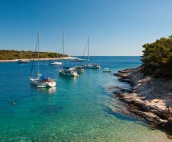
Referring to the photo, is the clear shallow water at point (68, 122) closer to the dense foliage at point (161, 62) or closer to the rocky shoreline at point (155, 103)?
the rocky shoreline at point (155, 103)

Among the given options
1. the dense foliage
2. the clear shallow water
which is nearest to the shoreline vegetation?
the dense foliage

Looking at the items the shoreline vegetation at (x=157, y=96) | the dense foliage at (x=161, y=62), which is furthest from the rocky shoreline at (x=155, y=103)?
the dense foliage at (x=161, y=62)

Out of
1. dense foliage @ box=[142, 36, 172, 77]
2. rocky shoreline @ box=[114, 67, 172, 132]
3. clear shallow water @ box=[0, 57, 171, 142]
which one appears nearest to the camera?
clear shallow water @ box=[0, 57, 171, 142]

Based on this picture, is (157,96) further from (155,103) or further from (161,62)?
(161,62)

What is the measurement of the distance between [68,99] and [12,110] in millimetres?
12985

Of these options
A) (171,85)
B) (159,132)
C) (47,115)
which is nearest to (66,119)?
(47,115)

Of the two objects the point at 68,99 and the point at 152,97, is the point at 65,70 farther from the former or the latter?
the point at 152,97

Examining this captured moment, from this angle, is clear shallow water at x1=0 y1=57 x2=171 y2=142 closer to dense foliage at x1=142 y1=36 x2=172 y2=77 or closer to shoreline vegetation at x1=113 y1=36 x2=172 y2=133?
shoreline vegetation at x1=113 y1=36 x2=172 y2=133

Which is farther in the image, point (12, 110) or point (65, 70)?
point (65, 70)

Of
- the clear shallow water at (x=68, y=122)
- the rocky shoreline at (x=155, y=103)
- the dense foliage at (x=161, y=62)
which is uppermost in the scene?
the dense foliage at (x=161, y=62)

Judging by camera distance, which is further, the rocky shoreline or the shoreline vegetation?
the shoreline vegetation

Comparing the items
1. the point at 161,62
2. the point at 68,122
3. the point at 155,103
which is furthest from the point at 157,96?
the point at 68,122

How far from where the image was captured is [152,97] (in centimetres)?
4562

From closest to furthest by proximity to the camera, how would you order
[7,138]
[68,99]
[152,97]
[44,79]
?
1. [7,138]
2. [152,97]
3. [68,99]
4. [44,79]
